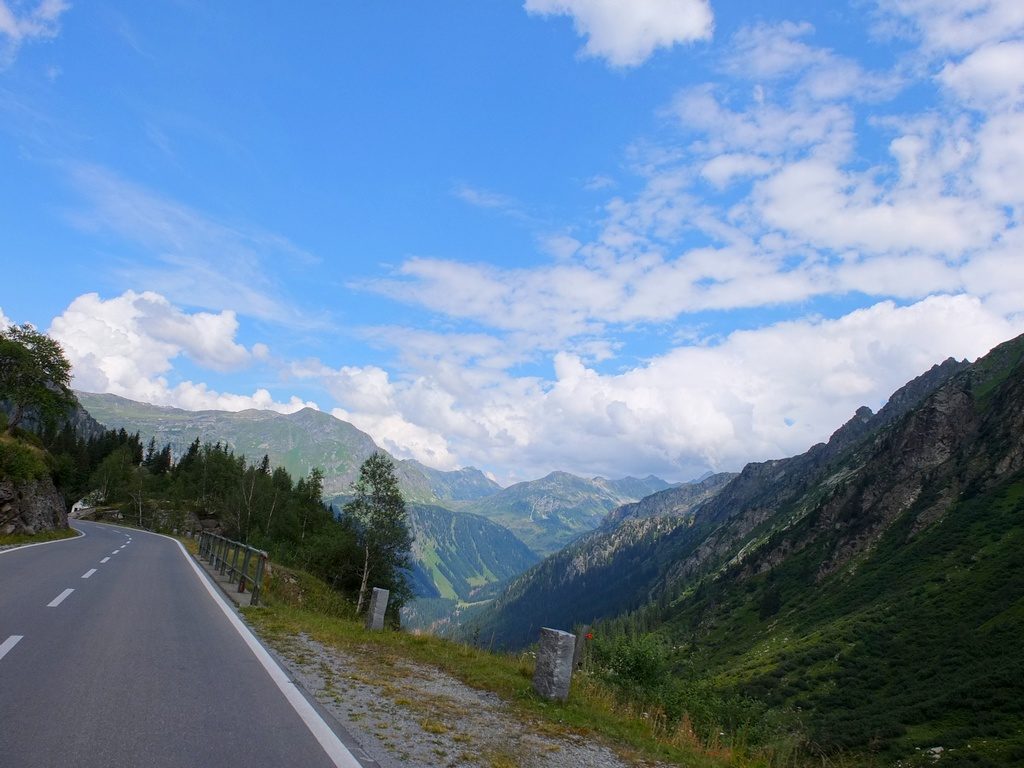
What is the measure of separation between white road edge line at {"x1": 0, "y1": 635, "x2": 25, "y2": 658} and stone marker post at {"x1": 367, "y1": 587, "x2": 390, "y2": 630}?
668 cm

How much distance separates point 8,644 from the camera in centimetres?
857

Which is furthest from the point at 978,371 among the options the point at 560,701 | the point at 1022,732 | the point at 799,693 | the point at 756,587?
the point at 560,701

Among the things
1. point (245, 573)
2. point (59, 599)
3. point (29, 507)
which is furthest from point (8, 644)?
point (29, 507)

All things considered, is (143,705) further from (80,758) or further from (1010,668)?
(1010,668)

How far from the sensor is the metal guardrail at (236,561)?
16.1 metres

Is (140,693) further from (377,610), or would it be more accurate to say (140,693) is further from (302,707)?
(377,610)

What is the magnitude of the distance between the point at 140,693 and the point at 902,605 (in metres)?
115

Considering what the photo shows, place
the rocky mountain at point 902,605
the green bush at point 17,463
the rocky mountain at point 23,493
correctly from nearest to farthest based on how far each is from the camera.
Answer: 1. the rocky mountain at point 23,493
2. the green bush at point 17,463
3. the rocky mountain at point 902,605

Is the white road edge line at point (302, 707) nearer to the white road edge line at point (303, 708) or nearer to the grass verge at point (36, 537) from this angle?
the white road edge line at point (303, 708)

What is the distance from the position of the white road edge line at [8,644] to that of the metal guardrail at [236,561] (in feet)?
21.5

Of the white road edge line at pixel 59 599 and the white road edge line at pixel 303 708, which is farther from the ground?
A: the white road edge line at pixel 303 708

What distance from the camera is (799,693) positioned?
78.4 m

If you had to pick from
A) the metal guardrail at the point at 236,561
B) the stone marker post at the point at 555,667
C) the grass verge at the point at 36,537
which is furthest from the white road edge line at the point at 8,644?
the grass verge at the point at 36,537

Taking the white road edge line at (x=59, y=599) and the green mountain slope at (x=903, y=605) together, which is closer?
the white road edge line at (x=59, y=599)
